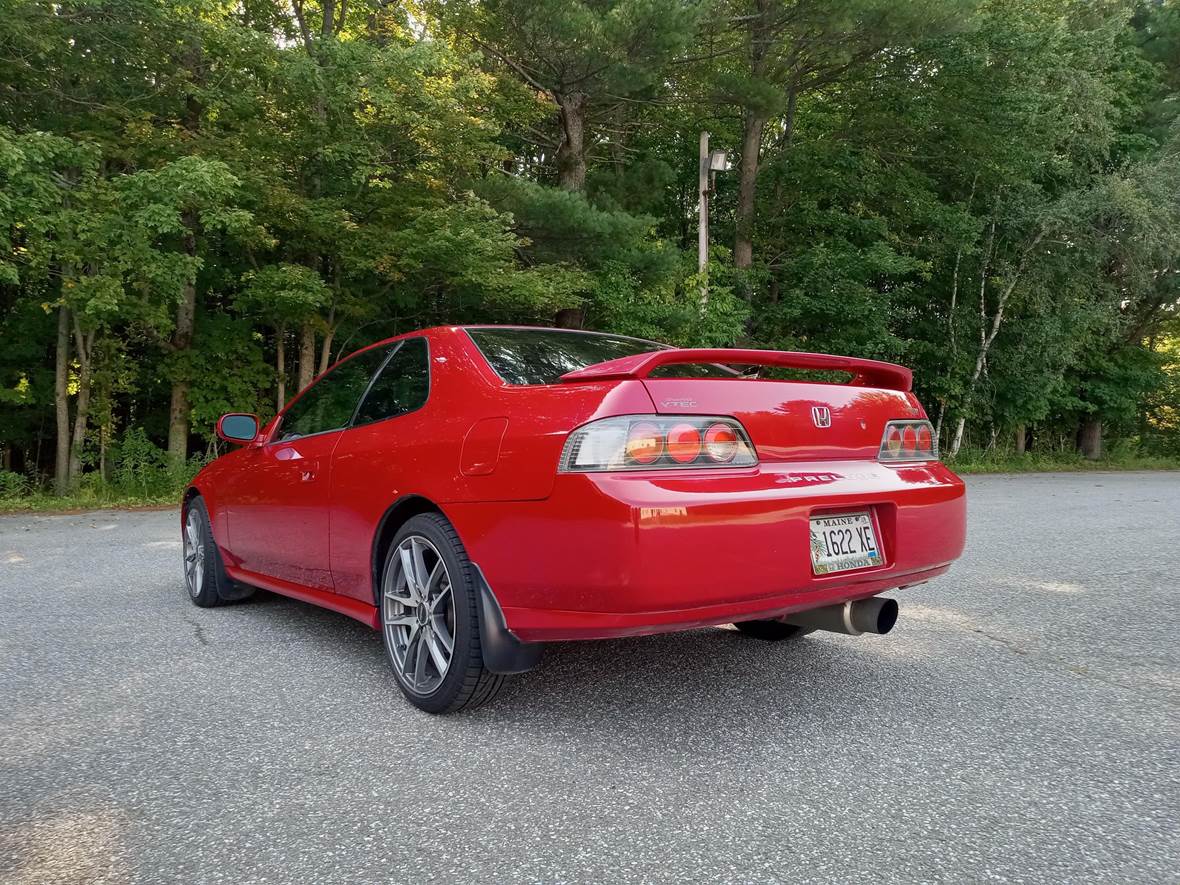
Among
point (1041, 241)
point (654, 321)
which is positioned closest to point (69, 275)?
point (654, 321)

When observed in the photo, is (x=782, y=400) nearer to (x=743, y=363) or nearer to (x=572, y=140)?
(x=743, y=363)

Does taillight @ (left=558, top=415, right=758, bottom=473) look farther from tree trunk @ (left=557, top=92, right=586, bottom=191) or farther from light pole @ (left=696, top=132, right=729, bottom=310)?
tree trunk @ (left=557, top=92, right=586, bottom=191)

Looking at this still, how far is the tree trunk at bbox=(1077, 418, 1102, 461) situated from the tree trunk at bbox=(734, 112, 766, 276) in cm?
1271

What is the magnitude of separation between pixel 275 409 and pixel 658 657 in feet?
39.6

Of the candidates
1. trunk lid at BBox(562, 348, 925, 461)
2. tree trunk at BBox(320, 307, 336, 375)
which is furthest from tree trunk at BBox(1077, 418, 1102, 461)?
trunk lid at BBox(562, 348, 925, 461)

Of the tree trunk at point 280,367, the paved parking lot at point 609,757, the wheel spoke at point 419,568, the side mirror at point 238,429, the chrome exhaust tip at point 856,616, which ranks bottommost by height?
the paved parking lot at point 609,757

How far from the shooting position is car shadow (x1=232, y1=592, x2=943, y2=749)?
2699 millimetres

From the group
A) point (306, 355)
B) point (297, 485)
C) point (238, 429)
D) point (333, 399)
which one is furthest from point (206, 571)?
point (306, 355)

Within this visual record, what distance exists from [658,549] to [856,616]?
996 millimetres

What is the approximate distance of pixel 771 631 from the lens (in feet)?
11.9

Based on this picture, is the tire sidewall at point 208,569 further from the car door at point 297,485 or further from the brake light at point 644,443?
the brake light at point 644,443

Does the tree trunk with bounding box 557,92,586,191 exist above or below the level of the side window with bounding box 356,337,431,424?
above

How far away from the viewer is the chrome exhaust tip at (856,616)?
9.04ft

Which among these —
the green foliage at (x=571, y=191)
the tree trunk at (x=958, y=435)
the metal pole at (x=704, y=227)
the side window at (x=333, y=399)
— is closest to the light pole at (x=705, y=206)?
the metal pole at (x=704, y=227)
